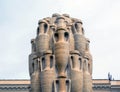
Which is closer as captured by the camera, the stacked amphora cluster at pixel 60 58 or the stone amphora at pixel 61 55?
the stacked amphora cluster at pixel 60 58

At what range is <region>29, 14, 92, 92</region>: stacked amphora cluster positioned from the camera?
39.0 m

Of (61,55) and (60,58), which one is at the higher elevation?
(61,55)

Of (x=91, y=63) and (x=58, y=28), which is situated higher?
(x=58, y=28)

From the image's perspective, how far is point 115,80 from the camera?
70438 mm

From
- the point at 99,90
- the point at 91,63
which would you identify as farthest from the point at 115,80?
the point at 91,63

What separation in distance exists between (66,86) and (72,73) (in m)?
1.30

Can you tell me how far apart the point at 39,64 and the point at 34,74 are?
98 cm

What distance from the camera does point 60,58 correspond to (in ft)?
129

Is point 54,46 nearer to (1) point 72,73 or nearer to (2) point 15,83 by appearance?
(1) point 72,73

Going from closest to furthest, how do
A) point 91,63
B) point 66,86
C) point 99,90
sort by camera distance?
point 66,86 → point 91,63 → point 99,90

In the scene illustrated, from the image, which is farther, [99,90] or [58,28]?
[99,90]

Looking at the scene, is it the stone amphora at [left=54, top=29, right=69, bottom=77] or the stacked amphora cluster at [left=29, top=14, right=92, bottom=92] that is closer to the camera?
the stacked amphora cluster at [left=29, top=14, right=92, bottom=92]

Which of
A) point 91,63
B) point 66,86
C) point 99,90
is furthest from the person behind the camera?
point 99,90

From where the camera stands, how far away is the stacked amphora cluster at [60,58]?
39.0m
